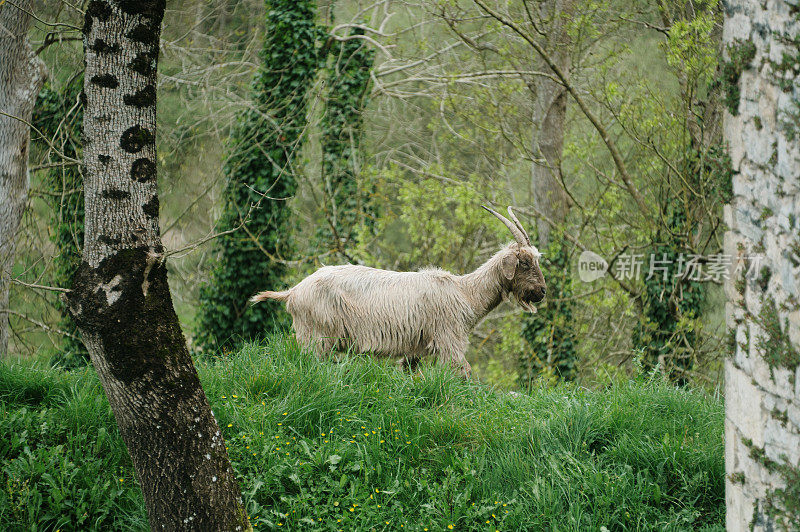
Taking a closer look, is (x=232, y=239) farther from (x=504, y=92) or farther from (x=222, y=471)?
(x=222, y=471)

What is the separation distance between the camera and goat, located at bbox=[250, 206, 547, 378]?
21.6ft

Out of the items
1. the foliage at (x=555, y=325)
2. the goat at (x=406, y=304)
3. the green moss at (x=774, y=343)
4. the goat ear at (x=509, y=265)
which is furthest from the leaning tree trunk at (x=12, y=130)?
the green moss at (x=774, y=343)

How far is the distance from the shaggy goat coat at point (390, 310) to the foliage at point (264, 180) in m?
3.30

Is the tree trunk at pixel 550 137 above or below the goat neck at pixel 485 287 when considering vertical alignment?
above

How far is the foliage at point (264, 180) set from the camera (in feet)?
33.8

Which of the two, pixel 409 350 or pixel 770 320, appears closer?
pixel 770 320

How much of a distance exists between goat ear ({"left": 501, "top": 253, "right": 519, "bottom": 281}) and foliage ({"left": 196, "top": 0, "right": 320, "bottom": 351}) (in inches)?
156

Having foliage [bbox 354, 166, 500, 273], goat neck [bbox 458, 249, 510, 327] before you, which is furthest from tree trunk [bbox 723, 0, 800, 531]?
foliage [bbox 354, 166, 500, 273]

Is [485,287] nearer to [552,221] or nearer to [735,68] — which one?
[735,68]

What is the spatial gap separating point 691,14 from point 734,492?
27.0 ft

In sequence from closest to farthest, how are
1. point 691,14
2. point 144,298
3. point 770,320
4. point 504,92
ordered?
point 770,320, point 144,298, point 691,14, point 504,92

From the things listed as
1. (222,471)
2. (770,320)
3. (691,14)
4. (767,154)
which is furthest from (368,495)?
(691,14)

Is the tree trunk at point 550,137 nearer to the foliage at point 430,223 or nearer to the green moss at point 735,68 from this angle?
the foliage at point 430,223

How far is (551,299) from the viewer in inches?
416
